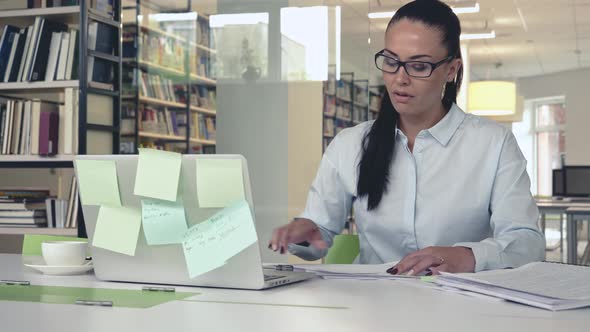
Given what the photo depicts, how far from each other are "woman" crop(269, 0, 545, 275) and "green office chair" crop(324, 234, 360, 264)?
55 mm

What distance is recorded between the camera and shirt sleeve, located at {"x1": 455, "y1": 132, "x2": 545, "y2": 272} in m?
1.58

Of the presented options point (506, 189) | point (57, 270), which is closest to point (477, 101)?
point (506, 189)

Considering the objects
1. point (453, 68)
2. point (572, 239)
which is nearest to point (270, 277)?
point (453, 68)

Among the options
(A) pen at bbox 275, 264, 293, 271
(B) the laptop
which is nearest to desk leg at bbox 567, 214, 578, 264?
(A) pen at bbox 275, 264, 293, 271

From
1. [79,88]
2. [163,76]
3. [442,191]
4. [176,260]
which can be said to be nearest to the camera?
[176,260]

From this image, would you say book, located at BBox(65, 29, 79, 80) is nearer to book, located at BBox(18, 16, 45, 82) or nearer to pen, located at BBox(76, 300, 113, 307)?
book, located at BBox(18, 16, 45, 82)

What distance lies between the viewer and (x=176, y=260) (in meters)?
1.37

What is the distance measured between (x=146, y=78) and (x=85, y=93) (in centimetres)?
81

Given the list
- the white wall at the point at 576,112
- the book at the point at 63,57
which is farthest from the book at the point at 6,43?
the white wall at the point at 576,112

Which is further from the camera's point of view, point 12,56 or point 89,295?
point 12,56

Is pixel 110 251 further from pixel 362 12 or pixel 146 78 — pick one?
pixel 146 78

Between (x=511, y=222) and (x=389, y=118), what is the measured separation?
423 mm

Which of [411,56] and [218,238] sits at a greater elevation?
[411,56]

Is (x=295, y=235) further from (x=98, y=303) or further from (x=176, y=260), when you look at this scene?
(x=98, y=303)
